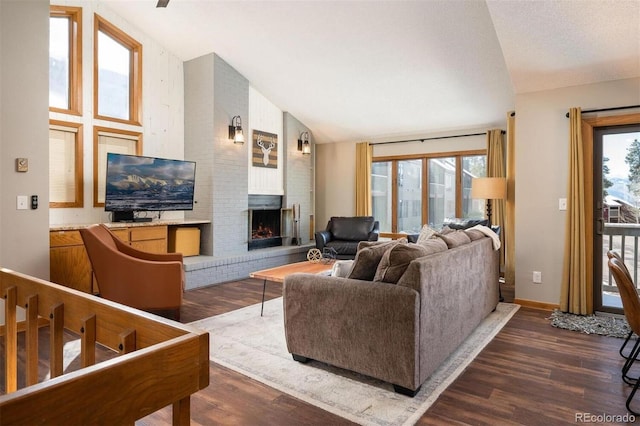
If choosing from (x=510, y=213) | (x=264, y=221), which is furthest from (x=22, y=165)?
(x=510, y=213)

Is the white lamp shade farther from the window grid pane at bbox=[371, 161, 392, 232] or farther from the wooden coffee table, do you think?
the window grid pane at bbox=[371, 161, 392, 232]

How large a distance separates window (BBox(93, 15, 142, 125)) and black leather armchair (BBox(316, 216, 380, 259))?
3.28 m

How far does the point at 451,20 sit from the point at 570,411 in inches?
144

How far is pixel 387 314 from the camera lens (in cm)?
232

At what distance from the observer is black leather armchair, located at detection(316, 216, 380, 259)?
6443 mm

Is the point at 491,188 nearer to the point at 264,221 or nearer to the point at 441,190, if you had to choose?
the point at 441,190

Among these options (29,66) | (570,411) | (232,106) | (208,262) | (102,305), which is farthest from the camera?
(232,106)

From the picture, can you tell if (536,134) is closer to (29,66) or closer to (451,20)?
(451,20)

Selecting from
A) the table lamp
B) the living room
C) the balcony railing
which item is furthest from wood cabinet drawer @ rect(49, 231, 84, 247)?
the balcony railing

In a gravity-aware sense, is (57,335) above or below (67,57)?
below

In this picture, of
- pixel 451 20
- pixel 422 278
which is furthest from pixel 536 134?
pixel 422 278

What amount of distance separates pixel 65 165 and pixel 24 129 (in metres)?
1.55

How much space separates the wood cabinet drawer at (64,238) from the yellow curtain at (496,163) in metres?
5.42

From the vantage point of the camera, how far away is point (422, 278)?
2.29 meters
